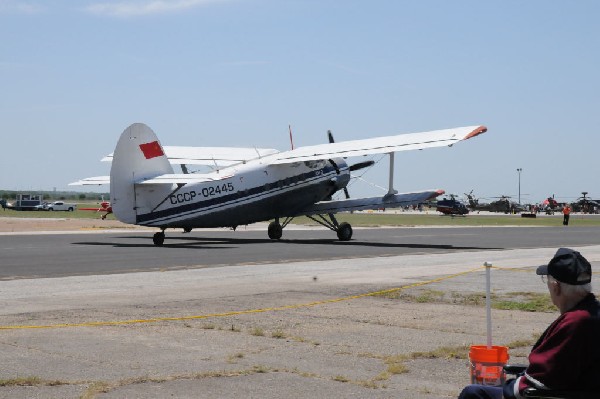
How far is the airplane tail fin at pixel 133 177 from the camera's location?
113 feet

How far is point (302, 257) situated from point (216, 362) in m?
18.6

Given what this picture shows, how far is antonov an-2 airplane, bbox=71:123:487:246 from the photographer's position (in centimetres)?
3462

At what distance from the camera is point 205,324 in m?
13.3

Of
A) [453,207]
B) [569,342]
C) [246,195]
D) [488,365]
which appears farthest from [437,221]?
[569,342]

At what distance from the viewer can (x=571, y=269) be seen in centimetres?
536

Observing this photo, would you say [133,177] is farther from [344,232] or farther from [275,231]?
[344,232]

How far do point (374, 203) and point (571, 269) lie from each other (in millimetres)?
34907

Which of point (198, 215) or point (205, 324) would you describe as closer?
point (205, 324)

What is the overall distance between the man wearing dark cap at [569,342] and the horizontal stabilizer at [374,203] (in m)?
33.6

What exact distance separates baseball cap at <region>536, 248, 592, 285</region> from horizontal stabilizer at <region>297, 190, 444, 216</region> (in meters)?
33.5

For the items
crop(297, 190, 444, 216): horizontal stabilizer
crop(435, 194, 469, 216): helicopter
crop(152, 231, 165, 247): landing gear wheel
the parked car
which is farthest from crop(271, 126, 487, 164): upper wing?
the parked car

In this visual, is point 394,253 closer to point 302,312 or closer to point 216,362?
point 302,312

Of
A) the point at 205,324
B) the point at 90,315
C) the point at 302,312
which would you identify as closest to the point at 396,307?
the point at 302,312

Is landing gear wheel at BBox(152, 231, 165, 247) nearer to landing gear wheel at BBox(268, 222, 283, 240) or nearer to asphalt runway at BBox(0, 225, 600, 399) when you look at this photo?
landing gear wheel at BBox(268, 222, 283, 240)
